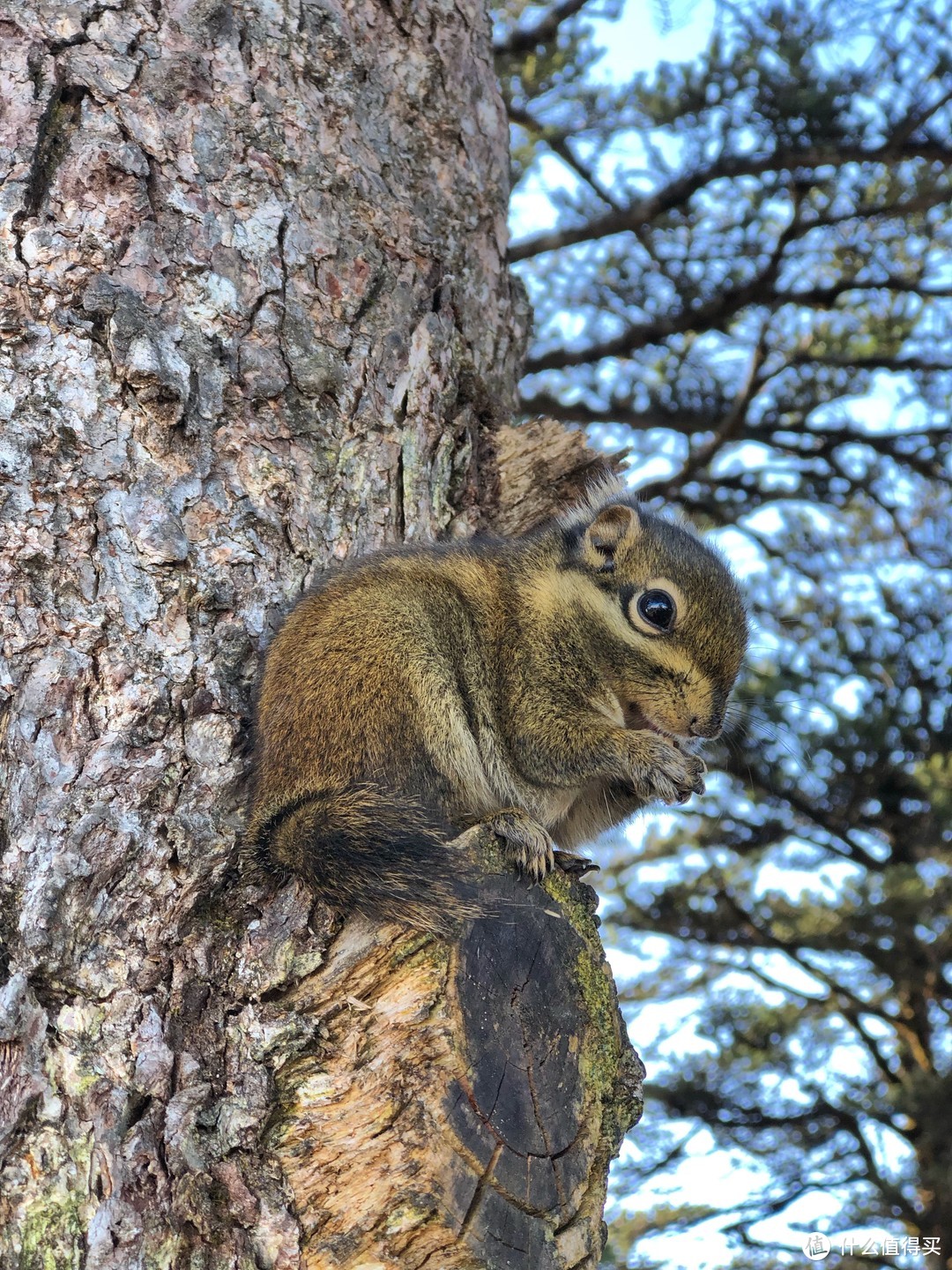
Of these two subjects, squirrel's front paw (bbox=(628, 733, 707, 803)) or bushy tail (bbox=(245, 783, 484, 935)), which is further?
squirrel's front paw (bbox=(628, 733, 707, 803))

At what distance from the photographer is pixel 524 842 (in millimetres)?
2248

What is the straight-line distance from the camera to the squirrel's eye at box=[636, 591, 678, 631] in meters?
2.80

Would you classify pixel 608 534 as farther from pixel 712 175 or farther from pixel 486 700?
pixel 712 175

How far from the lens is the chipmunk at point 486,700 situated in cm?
217

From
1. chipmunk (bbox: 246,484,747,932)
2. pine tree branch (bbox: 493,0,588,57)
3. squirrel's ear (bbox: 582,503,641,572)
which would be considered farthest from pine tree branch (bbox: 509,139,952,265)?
squirrel's ear (bbox: 582,503,641,572)

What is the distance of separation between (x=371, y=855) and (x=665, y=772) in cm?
87

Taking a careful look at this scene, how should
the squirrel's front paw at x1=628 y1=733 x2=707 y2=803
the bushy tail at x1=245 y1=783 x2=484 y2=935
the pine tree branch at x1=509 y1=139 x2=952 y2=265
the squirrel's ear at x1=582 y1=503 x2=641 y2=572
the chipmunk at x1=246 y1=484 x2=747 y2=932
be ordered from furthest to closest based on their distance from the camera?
the pine tree branch at x1=509 y1=139 x2=952 y2=265, the squirrel's ear at x1=582 y1=503 x2=641 y2=572, the squirrel's front paw at x1=628 y1=733 x2=707 y2=803, the chipmunk at x1=246 y1=484 x2=747 y2=932, the bushy tail at x1=245 y1=783 x2=484 y2=935

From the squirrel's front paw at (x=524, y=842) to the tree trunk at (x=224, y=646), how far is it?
0.19ft

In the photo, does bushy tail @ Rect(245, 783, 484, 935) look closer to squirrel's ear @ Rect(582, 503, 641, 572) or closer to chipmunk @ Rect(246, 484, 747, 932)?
chipmunk @ Rect(246, 484, 747, 932)

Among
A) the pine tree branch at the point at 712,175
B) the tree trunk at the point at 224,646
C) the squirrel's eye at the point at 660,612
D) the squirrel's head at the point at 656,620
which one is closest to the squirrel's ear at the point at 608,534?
Result: the squirrel's head at the point at 656,620

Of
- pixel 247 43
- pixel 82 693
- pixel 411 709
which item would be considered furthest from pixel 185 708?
pixel 247 43

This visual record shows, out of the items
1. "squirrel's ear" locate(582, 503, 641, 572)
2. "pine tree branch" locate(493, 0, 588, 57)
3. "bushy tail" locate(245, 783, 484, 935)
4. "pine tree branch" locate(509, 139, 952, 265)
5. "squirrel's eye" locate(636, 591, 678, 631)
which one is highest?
"pine tree branch" locate(493, 0, 588, 57)

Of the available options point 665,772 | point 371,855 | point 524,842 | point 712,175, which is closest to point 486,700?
point 665,772

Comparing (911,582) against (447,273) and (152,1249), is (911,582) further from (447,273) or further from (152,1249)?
(152,1249)
